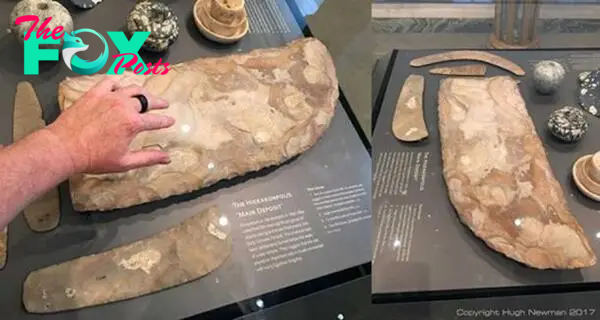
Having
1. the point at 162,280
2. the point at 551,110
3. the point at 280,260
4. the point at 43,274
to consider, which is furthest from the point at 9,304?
the point at 551,110

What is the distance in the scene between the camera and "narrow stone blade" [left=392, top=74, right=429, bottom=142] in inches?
66.9

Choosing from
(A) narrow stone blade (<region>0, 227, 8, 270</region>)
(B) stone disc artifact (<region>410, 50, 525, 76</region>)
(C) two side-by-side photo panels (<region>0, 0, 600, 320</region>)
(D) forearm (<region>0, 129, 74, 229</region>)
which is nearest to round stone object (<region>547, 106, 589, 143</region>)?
(C) two side-by-side photo panels (<region>0, 0, 600, 320</region>)

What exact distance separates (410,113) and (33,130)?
80 cm

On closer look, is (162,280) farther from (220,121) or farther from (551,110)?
(551,110)

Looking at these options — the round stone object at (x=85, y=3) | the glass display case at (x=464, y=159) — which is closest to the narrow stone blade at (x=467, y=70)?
the glass display case at (x=464, y=159)

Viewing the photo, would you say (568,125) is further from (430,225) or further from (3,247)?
(3,247)

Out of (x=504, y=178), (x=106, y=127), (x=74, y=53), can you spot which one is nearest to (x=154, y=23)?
(x=74, y=53)

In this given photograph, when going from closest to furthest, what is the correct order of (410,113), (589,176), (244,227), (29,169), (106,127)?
(29,169) < (106,127) < (244,227) < (589,176) < (410,113)

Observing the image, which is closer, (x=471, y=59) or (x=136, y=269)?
(x=136, y=269)

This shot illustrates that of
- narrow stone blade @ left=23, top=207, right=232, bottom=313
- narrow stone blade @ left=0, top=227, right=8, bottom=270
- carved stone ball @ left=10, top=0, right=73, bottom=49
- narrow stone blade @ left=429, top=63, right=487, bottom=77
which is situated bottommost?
narrow stone blade @ left=429, top=63, right=487, bottom=77

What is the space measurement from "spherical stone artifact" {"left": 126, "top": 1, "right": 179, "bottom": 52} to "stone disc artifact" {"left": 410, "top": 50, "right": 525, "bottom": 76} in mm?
557

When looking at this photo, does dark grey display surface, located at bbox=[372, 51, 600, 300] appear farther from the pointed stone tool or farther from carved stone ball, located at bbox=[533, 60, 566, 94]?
the pointed stone tool

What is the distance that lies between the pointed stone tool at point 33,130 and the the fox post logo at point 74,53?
9 cm

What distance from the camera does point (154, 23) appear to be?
1775 millimetres
